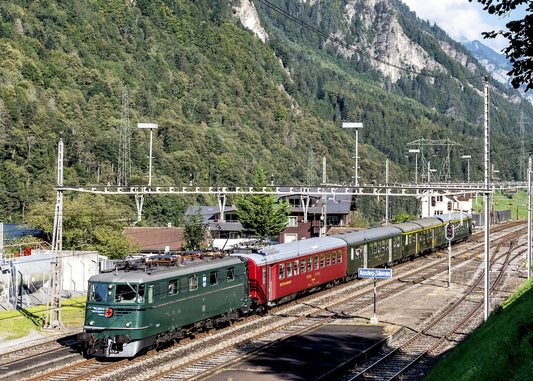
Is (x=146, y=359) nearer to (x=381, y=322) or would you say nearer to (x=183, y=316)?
(x=183, y=316)

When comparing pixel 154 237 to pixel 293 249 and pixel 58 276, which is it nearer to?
pixel 293 249

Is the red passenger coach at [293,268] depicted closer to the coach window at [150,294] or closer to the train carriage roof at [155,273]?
the train carriage roof at [155,273]

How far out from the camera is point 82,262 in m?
48.5

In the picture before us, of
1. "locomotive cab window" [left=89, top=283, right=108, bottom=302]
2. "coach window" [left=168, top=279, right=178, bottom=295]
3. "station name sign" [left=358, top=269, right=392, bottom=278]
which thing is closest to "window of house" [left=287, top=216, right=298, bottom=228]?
"station name sign" [left=358, top=269, right=392, bottom=278]

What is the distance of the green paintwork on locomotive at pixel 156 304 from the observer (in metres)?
25.1

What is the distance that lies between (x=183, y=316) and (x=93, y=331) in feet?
12.6

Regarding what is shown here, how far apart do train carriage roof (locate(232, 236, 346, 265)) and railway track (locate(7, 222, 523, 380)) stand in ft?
9.47

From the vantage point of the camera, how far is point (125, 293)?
25.3 metres

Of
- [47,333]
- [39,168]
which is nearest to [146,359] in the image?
[47,333]

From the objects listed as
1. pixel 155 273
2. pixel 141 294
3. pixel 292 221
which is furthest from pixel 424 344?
pixel 292 221

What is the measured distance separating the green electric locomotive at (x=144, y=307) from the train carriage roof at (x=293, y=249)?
555cm

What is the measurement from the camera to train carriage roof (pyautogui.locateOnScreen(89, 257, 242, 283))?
25.5m

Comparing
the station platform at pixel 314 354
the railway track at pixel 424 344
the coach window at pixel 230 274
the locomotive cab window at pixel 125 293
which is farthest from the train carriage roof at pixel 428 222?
the locomotive cab window at pixel 125 293

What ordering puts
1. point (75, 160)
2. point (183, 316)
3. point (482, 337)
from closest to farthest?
point (482, 337) → point (183, 316) → point (75, 160)
